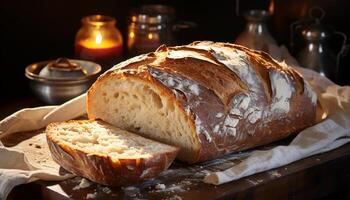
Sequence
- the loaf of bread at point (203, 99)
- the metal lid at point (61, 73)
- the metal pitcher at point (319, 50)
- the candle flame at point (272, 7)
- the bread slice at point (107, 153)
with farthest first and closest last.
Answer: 1. the candle flame at point (272, 7)
2. the metal pitcher at point (319, 50)
3. the metal lid at point (61, 73)
4. the loaf of bread at point (203, 99)
5. the bread slice at point (107, 153)

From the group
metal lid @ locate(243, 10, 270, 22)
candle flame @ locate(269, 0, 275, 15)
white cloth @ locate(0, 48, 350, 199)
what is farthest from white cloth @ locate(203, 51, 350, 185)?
candle flame @ locate(269, 0, 275, 15)

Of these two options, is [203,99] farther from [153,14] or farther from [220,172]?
[153,14]

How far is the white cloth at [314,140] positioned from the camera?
1459 mm

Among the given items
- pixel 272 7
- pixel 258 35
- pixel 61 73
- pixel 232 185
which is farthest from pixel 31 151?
pixel 272 7

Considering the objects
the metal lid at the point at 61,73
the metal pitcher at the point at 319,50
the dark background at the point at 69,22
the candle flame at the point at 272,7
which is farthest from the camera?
the candle flame at the point at 272,7

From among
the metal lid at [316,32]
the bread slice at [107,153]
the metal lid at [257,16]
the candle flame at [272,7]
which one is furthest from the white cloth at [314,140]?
the candle flame at [272,7]

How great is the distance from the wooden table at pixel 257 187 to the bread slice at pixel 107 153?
3 cm

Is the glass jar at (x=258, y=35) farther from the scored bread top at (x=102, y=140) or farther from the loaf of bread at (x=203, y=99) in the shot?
the scored bread top at (x=102, y=140)

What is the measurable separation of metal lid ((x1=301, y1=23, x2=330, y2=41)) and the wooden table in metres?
0.60

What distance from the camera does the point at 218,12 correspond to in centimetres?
253

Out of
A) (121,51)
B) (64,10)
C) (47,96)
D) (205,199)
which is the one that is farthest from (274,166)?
(64,10)

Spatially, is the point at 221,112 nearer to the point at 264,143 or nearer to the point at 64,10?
the point at 264,143

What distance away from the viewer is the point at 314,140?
164cm

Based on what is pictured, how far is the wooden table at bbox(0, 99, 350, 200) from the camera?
137 centimetres
